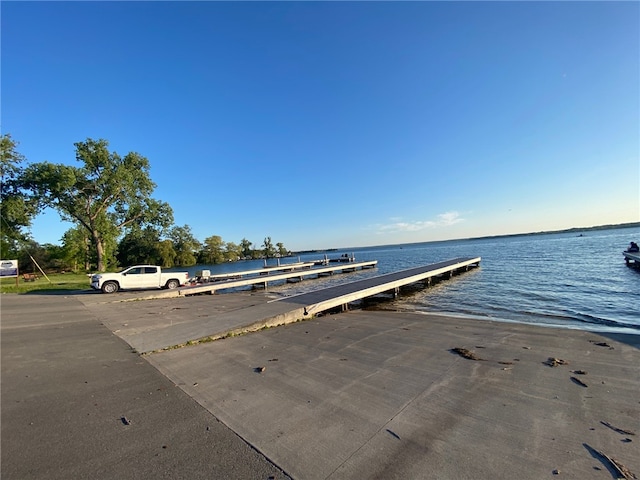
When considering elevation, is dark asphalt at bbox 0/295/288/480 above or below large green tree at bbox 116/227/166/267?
below

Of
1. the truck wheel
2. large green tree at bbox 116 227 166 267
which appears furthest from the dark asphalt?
large green tree at bbox 116 227 166 267

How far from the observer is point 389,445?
304cm

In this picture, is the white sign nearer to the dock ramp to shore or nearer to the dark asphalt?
the dock ramp to shore

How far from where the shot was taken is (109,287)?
17844mm

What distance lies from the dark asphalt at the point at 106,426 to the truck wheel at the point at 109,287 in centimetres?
1300

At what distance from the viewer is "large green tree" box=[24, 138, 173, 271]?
1107 inches

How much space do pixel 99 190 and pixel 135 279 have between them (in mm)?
17972

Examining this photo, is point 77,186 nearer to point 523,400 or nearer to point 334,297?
point 334,297

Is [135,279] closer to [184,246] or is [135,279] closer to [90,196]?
[90,196]

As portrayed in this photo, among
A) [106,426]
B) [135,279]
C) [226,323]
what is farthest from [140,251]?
[106,426]

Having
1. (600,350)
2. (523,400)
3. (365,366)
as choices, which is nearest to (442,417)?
(523,400)

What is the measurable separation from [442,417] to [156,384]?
4.09 metres

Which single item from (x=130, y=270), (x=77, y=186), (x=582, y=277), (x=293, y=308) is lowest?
(x=582, y=277)

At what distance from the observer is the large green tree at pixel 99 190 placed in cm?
2812
